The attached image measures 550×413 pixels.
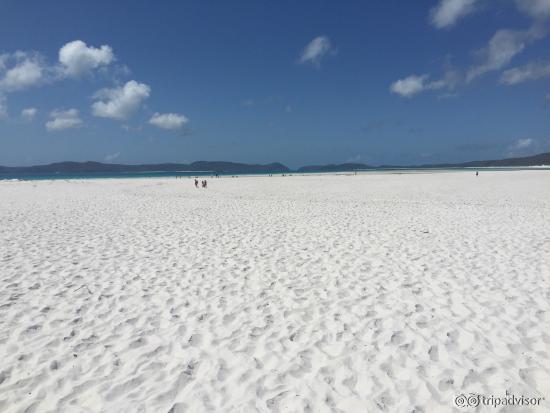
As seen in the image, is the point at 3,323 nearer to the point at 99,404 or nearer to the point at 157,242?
the point at 99,404

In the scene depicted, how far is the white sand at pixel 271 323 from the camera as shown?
390 centimetres

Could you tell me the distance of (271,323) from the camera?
215 inches

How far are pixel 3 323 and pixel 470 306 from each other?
7.93m

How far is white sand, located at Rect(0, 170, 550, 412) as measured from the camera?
12.8ft

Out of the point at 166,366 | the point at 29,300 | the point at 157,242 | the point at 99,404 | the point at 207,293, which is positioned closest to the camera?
the point at 99,404

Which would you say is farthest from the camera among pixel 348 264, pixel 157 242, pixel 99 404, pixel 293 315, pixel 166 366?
pixel 157 242

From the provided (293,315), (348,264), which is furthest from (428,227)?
(293,315)

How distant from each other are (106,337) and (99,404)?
4.77 ft

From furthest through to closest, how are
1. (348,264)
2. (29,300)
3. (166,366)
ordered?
(348,264), (29,300), (166,366)

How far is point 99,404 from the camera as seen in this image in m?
3.71

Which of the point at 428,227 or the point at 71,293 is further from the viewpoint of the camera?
the point at 428,227

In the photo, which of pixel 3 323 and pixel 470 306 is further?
pixel 470 306

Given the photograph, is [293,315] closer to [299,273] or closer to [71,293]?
[299,273]

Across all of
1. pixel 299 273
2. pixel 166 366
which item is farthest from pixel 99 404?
pixel 299 273
